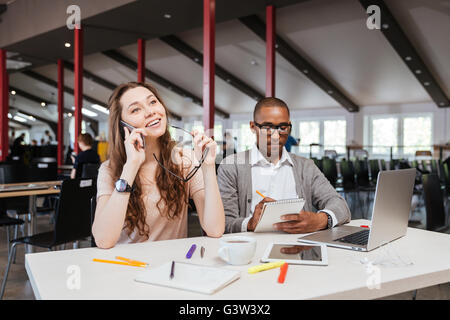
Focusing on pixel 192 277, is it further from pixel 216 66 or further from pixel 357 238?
pixel 216 66

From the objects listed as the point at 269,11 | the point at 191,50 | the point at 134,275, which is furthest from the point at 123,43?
the point at 134,275

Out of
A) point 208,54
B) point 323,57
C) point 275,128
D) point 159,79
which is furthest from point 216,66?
point 275,128

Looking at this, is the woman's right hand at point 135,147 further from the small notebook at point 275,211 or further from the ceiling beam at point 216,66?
the ceiling beam at point 216,66

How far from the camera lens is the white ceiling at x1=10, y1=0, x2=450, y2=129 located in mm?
7172

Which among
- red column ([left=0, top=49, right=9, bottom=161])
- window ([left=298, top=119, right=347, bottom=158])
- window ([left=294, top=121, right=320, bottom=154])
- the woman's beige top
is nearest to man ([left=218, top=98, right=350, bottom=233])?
the woman's beige top

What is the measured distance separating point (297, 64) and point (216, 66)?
249 centimetres

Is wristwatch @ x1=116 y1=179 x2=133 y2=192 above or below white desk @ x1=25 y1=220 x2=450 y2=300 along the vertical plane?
above

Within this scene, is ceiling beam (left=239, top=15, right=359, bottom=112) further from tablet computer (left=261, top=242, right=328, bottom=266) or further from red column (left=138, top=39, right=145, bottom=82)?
tablet computer (left=261, top=242, right=328, bottom=266)

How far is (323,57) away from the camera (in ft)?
29.7

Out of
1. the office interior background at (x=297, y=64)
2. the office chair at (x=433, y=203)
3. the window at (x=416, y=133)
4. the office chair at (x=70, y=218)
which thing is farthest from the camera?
the window at (x=416, y=133)

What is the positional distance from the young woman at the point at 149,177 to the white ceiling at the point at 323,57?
6269 mm

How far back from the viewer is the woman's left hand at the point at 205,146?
140 cm

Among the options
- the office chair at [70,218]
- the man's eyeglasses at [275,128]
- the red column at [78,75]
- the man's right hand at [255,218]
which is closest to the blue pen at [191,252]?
the man's right hand at [255,218]

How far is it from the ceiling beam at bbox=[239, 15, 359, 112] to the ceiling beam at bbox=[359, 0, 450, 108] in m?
2.05
